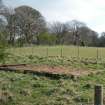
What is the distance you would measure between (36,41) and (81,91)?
6115 centimetres

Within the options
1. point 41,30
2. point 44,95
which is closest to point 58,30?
point 41,30

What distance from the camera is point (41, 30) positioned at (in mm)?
71375

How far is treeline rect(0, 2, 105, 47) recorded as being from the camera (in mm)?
61478

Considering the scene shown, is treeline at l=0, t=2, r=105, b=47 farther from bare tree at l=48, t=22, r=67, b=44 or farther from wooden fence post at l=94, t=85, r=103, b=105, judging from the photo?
wooden fence post at l=94, t=85, r=103, b=105

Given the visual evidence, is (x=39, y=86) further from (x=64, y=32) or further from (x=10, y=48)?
(x=64, y=32)

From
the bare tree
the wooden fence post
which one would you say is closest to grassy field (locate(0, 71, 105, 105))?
the wooden fence post

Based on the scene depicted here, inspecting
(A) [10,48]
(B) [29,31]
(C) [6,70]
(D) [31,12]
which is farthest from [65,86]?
(D) [31,12]

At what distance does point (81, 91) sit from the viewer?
11469 millimetres

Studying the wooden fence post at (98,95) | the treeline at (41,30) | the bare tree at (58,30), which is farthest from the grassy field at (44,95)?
the bare tree at (58,30)

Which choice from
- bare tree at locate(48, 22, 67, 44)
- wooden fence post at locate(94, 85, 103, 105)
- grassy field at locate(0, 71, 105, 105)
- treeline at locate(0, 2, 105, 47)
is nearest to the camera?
wooden fence post at locate(94, 85, 103, 105)

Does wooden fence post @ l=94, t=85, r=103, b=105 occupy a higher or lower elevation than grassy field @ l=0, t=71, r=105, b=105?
higher

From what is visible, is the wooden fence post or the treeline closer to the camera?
the wooden fence post

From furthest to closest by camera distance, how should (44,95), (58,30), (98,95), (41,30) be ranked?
(58,30), (41,30), (44,95), (98,95)

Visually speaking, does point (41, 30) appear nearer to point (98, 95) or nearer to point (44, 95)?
point (44, 95)
